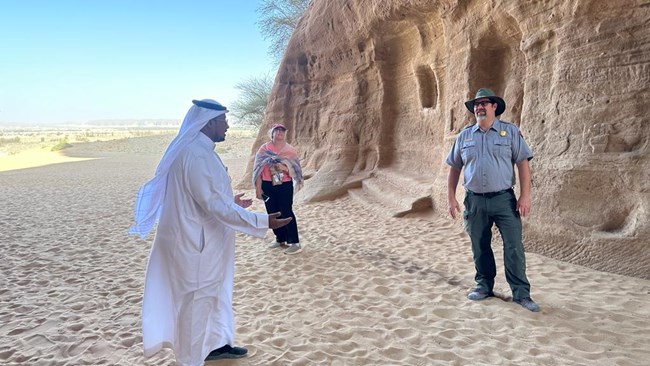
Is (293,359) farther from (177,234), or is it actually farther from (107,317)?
(107,317)

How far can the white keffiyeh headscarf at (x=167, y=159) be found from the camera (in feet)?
9.20

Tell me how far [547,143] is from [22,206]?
1205 cm

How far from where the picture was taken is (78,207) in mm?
11109

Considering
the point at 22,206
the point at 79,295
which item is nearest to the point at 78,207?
the point at 22,206

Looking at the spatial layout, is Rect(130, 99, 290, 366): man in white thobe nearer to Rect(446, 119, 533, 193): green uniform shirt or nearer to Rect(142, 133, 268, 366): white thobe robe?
Rect(142, 133, 268, 366): white thobe robe

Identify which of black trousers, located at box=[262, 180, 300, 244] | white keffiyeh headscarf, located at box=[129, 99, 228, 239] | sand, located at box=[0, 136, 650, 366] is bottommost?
sand, located at box=[0, 136, 650, 366]

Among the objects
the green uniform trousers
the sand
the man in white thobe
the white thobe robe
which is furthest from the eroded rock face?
the white thobe robe

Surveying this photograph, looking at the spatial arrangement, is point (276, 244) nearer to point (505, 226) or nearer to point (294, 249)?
point (294, 249)

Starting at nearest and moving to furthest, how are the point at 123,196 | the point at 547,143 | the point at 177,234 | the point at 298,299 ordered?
1. the point at 177,234
2. the point at 298,299
3. the point at 547,143
4. the point at 123,196

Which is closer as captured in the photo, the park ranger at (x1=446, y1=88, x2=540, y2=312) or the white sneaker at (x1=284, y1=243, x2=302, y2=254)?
the park ranger at (x1=446, y1=88, x2=540, y2=312)

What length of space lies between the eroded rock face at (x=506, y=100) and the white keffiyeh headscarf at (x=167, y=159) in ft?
14.3

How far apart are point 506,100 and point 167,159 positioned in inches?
231

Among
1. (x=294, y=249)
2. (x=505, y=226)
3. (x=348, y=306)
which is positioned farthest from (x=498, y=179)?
(x=294, y=249)

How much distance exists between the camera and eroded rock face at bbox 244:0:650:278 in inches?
193
